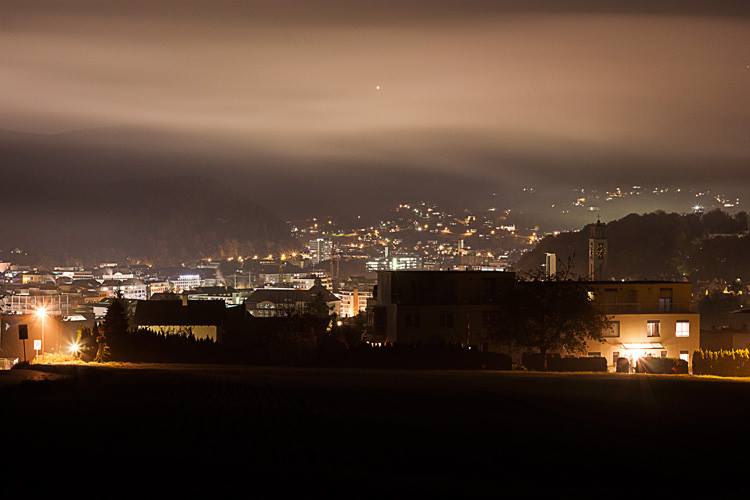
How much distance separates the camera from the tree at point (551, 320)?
45.6 m

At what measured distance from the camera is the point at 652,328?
54250 mm

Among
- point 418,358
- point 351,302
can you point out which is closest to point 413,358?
point 418,358

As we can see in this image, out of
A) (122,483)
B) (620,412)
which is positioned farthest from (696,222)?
(122,483)

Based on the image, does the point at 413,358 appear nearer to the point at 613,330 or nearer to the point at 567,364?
the point at 567,364

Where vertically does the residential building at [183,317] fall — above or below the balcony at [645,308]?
below

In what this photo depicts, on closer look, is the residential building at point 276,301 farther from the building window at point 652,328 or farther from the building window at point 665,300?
the building window at point 652,328

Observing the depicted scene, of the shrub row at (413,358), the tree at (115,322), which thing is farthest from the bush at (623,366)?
the tree at (115,322)

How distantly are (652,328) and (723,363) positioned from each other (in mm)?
12455

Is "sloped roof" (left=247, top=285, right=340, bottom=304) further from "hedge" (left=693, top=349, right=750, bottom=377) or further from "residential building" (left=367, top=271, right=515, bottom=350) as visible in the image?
"hedge" (left=693, top=349, right=750, bottom=377)

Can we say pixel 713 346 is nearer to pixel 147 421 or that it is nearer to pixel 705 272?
pixel 147 421

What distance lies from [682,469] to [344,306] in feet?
366

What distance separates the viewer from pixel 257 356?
133ft

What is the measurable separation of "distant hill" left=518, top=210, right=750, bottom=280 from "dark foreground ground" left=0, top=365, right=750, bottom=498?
103 m

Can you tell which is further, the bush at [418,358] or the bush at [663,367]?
the bush at [663,367]
